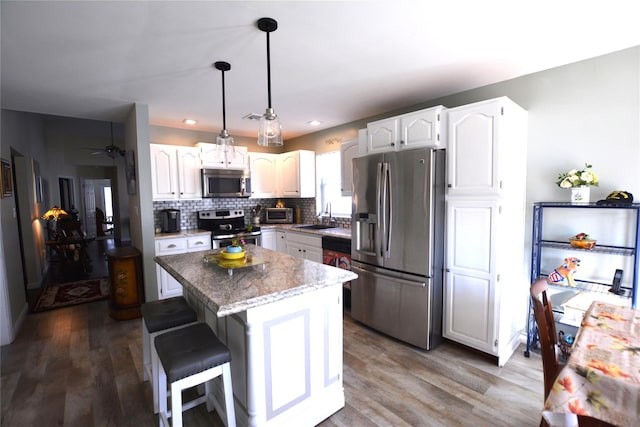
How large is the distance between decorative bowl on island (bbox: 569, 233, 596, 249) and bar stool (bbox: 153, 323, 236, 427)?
8.48ft

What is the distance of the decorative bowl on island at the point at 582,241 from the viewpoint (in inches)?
87.9

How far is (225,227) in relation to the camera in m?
4.36

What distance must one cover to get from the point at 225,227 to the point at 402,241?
2666mm

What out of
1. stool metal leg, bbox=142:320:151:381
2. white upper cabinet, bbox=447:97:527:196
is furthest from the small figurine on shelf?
stool metal leg, bbox=142:320:151:381

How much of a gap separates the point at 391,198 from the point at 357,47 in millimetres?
1302

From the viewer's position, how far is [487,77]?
267 cm

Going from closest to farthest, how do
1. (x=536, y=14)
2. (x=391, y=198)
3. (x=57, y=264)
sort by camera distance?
(x=536, y=14), (x=391, y=198), (x=57, y=264)

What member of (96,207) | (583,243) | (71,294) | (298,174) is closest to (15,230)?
(71,294)

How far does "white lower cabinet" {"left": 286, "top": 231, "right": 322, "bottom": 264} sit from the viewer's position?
3.93m

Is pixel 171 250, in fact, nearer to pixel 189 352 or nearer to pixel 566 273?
pixel 189 352

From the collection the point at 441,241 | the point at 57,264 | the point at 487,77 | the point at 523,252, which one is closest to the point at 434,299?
the point at 441,241

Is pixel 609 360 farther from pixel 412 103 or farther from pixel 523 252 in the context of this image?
pixel 412 103

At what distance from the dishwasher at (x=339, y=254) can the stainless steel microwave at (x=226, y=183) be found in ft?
5.29

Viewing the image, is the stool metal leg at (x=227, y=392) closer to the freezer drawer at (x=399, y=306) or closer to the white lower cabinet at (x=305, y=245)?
the freezer drawer at (x=399, y=306)
